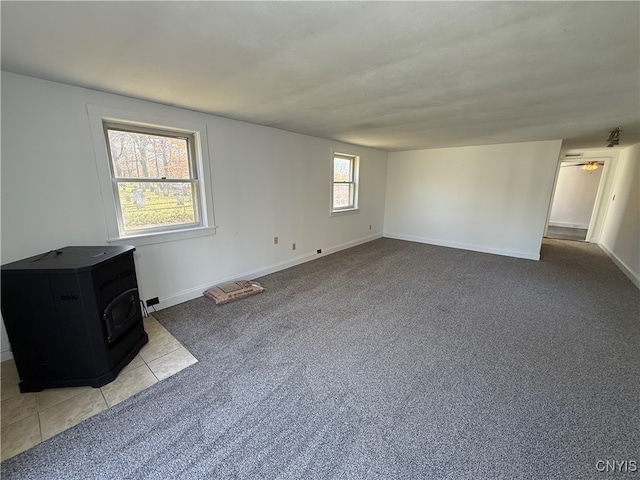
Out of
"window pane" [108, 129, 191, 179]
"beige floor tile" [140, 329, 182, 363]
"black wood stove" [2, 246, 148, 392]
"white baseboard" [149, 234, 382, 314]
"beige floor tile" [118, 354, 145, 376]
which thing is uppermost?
"window pane" [108, 129, 191, 179]

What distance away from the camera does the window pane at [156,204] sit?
2617mm

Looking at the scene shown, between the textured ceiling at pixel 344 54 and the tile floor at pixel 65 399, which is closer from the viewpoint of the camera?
the textured ceiling at pixel 344 54

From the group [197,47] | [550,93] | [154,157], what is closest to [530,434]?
[550,93]

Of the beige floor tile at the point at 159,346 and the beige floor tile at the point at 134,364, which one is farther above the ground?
the beige floor tile at the point at 159,346

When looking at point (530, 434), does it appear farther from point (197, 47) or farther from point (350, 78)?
point (197, 47)

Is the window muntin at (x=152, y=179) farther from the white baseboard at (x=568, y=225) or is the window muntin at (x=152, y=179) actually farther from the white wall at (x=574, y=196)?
the white baseboard at (x=568, y=225)

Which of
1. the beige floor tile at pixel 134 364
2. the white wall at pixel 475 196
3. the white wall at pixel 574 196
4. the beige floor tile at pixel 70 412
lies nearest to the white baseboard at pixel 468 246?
the white wall at pixel 475 196

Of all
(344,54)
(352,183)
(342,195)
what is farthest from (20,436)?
(352,183)

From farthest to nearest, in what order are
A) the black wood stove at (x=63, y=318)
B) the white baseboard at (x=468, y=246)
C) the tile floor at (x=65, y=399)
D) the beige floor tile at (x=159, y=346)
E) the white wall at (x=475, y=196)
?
1. the white baseboard at (x=468, y=246)
2. the white wall at (x=475, y=196)
3. the beige floor tile at (x=159, y=346)
4. the black wood stove at (x=63, y=318)
5. the tile floor at (x=65, y=399)

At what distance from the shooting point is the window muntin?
8.28 feet

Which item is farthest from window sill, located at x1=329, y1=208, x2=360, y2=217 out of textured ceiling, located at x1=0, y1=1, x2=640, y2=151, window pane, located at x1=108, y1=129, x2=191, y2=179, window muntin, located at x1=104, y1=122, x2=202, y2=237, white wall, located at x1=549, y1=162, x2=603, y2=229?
white wall, located at x1=549, y1=162, x2=603, y2=229

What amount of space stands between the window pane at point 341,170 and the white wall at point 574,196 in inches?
291

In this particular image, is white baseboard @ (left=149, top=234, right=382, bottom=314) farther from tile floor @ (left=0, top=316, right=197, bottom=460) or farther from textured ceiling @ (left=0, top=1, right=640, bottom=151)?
textured ceiling @ (left=0, top=1, right=640, bottom=151)

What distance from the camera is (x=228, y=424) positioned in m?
1.55
